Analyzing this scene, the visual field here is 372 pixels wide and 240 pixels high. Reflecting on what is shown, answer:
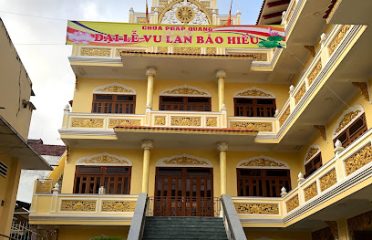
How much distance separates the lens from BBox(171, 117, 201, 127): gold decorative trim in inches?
590

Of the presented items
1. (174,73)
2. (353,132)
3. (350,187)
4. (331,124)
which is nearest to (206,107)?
(174,73)

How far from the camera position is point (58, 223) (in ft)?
44.3

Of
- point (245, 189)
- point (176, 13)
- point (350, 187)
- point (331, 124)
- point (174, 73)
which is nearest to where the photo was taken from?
point (350, 187)

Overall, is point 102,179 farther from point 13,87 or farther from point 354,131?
point 354,131

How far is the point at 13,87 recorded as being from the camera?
10547mm

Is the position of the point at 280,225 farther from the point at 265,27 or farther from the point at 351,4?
the point at 351,4

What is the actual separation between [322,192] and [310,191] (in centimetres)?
103

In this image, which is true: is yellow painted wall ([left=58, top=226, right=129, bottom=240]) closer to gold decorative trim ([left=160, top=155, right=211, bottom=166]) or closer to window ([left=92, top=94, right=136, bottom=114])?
gold decorative trim ([left=160, top=155, right=211, bottom=166])

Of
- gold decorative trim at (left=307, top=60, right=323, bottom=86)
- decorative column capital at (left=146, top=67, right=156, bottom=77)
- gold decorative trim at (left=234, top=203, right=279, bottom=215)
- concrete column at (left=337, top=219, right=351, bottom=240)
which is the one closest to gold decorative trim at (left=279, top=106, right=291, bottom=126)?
gold decorative trim at (left=307, top=60, right=323, bottom=86)

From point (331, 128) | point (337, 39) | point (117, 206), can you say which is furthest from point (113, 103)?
point (337, 39)

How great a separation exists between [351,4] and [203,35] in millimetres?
6839

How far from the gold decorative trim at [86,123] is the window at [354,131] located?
8.52 m

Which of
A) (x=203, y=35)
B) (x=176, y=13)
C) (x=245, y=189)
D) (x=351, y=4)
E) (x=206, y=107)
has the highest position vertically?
(x=176, y=13)

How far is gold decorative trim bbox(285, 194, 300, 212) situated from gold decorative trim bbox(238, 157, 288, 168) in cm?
255
